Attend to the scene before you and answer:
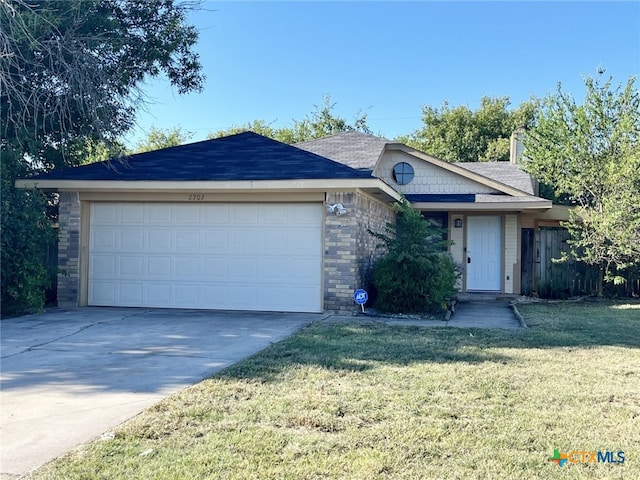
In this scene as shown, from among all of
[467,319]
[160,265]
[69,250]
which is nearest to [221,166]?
[160,265]

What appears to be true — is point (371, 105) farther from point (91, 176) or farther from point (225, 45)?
point (91, 176)

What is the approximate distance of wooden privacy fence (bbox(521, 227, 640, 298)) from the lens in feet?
50.0

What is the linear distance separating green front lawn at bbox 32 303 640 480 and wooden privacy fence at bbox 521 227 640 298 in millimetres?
8682

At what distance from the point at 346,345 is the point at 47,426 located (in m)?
3.83

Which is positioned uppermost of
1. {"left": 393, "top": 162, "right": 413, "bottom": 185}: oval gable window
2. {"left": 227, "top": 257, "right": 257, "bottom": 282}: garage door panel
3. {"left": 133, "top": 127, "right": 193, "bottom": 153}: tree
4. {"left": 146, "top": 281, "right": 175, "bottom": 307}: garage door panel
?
{"left": 133, "top": 127, "right": 193, "bottom": 153}: tree

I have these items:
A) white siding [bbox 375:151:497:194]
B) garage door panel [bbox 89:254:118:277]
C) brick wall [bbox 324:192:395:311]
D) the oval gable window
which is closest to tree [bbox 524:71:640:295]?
white siding [bbox 375:151:497:194]

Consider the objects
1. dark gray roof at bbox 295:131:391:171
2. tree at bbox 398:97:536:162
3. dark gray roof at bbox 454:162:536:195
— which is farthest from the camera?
tree at bbox 398:97:536:162

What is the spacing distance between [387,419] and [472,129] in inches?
1221

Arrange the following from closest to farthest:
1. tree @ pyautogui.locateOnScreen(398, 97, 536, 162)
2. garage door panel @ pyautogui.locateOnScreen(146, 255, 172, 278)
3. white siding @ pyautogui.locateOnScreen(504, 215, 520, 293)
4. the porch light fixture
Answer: the porch light fixture
garage door panel @ pyautogui.locateOnScreen(146, 255, 172, 278)
white siding @ pyautogui.locateOnScreen(504, 215, 520, 293)
tree @ pyautogui.locateOnScreen(398, 97, 536, 162)

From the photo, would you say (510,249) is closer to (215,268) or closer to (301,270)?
(301,270)

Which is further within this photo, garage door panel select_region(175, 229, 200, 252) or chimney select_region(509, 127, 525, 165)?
chimney select_region(509, 127, 525, 165)

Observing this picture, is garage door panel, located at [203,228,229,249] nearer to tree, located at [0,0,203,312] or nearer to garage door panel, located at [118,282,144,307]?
garage door panel, located at [118,282,144,307]

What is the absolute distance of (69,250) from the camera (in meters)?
10.9

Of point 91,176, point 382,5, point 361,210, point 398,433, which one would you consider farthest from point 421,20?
point 398,433
